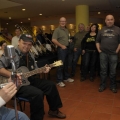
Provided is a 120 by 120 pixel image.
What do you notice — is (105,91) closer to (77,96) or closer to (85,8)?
(77,96)

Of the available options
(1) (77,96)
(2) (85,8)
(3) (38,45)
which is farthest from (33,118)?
(2) (85,8)

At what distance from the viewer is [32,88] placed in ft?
6.86

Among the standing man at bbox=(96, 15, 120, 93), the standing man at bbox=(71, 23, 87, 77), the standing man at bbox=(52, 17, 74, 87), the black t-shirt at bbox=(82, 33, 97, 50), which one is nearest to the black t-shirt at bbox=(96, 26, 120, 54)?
the standing man at bbox=(96, 15, 120, 93)

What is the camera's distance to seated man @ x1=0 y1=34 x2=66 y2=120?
2.04m

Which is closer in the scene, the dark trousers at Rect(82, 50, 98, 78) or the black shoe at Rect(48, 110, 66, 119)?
the black shoe at Rect(48, 110, 66, 119)

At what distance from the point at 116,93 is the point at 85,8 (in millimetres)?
4127

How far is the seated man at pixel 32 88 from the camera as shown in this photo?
2039mm

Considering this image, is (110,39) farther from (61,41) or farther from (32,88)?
(32,88)

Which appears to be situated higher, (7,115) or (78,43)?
(78,43)

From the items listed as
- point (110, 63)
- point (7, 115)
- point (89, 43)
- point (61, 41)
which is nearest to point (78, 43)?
point (89, 43)

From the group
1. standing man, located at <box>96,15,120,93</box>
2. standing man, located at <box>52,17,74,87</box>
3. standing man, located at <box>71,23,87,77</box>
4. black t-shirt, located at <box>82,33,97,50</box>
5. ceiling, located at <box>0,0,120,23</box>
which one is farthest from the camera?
ceiling, located at <box>0,0,120,23</box>

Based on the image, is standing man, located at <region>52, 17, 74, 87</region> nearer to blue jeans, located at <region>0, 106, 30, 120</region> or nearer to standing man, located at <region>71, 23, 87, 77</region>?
standing man, located at <region>71, 23, 87, 77</region>

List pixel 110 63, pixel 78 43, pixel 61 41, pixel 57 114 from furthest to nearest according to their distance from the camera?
1. pixel 78 43
2. pixel 61 41
3. pixel 110 63
4. pixel 57 114

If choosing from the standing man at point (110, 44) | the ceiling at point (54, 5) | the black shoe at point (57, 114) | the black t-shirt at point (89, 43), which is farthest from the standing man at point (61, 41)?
the ceiling at point (54, 5)
